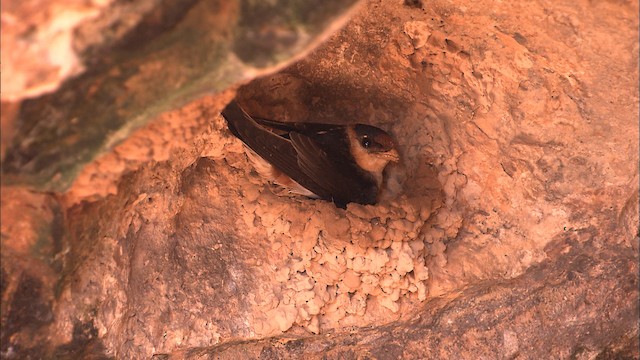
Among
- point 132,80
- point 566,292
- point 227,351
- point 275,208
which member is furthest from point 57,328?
point 566,292

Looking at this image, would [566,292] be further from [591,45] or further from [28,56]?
[28,56]

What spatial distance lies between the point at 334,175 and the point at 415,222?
41cm

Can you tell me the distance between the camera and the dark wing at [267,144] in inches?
95.8

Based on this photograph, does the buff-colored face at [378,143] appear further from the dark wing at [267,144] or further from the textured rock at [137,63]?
the textured rock at [137,63]

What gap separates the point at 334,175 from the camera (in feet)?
9.64

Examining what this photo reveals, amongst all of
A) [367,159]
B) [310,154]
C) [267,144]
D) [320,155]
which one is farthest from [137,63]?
[367,159]

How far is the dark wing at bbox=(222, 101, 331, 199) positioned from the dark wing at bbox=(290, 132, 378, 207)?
0.09 ft

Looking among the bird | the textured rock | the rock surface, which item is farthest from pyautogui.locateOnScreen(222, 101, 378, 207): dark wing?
the textured rock

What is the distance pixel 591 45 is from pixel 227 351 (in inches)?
61.4

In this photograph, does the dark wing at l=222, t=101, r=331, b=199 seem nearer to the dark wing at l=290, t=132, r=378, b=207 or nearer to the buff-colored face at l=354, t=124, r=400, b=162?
the dark wing at l=290, t=132, r=378, b=207

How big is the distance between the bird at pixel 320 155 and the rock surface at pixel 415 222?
9cm

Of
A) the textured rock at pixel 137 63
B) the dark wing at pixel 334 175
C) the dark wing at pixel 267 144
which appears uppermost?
the textured rock at pixel 137 63

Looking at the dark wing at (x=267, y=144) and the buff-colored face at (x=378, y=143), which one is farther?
the buff-colored face at (x=378, y=143)

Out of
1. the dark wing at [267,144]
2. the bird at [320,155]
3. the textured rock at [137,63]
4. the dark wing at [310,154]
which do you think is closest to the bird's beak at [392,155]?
the bird at [320,155]
